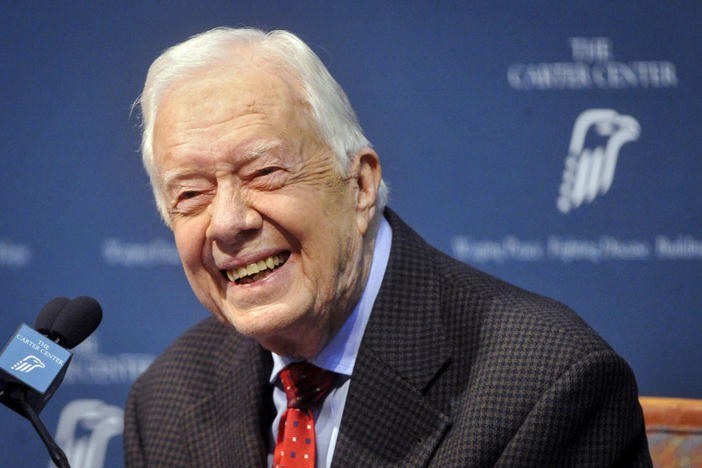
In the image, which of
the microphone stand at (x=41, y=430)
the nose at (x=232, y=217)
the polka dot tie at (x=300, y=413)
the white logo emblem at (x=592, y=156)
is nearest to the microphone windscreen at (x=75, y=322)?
the microphone stand at (x=41, y=430)

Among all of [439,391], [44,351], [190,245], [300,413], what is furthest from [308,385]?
[44,351]

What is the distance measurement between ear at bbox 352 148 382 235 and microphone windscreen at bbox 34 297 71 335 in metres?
0.68

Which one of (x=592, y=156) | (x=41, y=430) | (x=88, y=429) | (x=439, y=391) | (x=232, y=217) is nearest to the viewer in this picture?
(x=41, y=430)

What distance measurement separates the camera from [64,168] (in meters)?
2.83

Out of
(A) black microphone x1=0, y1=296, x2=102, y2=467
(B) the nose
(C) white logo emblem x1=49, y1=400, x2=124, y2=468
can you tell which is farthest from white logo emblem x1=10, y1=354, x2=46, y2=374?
(C) white logo emblem x1=49, y1=400, x2=124, y2=468

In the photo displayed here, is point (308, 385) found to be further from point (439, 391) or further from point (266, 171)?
point (266, 171)

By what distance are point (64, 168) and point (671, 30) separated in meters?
1.97

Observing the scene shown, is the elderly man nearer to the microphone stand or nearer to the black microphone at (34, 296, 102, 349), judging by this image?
the black microphone at (34, 296, 102, 349)

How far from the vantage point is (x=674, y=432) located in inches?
79.5

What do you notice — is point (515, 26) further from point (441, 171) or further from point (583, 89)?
point (441, 171)

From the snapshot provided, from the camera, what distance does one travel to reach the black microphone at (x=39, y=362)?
1.36m

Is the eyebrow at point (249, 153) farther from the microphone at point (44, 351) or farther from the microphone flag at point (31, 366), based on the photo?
the microphone flag at point (31, 366)

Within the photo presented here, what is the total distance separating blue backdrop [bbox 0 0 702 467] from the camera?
8.29ft

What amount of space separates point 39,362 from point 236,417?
735 millimetres
